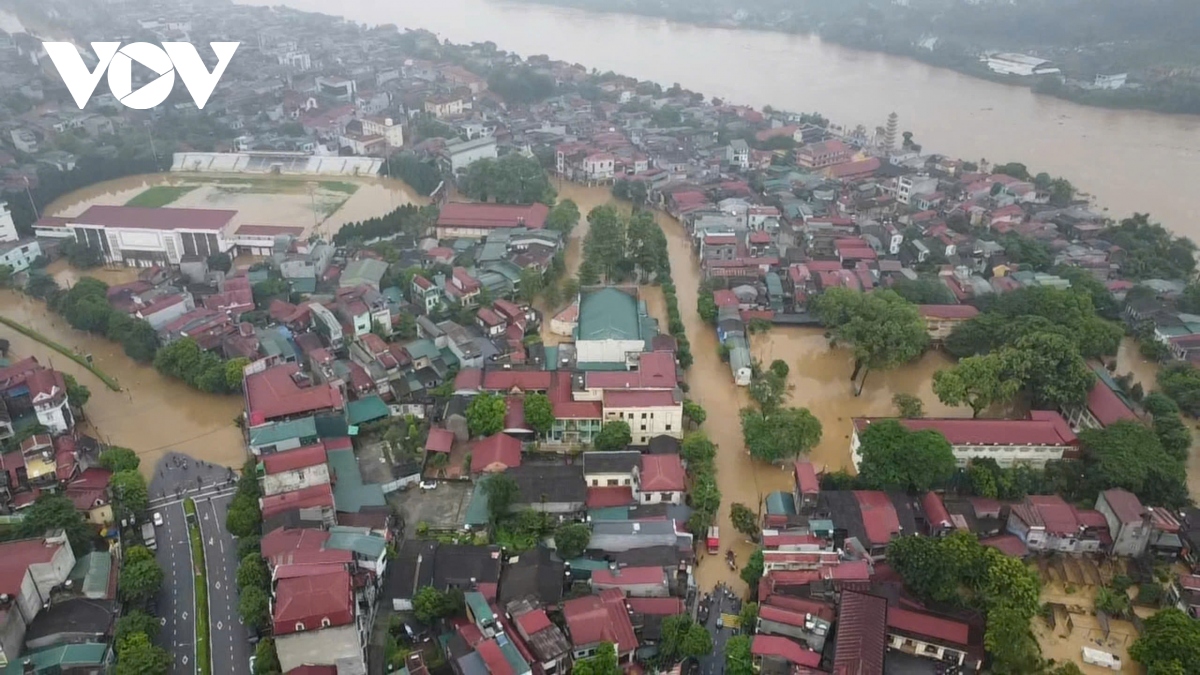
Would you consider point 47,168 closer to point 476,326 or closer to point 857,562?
point 476,326

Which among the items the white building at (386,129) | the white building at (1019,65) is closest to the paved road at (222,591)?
the white building at (386,129)

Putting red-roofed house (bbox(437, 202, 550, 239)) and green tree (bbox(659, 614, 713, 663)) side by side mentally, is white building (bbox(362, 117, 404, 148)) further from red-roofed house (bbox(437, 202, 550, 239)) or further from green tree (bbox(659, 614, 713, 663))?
green tree (bbox(659, 614, 713, 663))

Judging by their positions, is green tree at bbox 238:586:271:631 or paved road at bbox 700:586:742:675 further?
green tree at bbox 238:586:271:631

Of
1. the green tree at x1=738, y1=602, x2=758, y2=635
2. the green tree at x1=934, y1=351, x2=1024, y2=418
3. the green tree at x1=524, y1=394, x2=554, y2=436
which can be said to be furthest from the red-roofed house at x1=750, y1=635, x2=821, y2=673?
the green tree at x1=934, y1=351, x2=1024, y2=418

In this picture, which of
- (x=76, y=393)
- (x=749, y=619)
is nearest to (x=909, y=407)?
(x=749, y=619)

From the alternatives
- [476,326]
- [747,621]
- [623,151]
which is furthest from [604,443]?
[623,151]

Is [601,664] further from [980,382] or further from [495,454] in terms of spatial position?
[980,382]

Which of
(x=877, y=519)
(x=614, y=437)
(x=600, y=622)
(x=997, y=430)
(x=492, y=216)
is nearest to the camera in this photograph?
(x=600, y=622)
